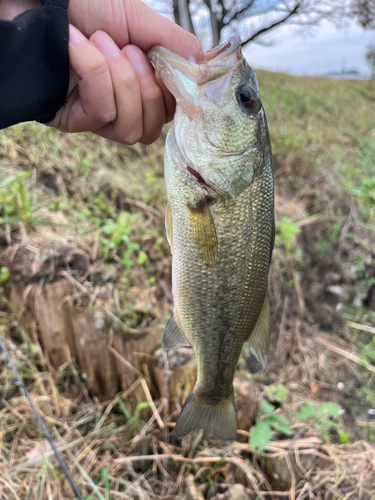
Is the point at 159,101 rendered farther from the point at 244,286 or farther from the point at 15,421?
the point at 15,421

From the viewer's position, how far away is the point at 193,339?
144cm

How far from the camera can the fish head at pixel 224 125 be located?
124 cm

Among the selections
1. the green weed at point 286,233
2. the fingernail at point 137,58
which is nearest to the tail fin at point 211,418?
the fingernail at point 137,58

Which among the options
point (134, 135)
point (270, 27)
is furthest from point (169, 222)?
point (270, 27)

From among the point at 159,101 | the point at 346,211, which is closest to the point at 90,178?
the point at 159,101

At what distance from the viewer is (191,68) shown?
1.17 m

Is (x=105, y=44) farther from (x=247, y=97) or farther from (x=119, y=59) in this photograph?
(x=247, y=97)

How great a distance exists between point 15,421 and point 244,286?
206 cm

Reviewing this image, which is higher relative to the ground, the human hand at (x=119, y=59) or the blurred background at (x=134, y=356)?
the human hand at (x=119, y=59)

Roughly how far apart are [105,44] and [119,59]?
0.07 metres

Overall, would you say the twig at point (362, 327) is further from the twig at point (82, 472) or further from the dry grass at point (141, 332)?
the twig at point (82, 472)

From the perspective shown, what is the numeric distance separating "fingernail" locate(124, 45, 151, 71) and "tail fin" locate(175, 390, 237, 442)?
1.52m

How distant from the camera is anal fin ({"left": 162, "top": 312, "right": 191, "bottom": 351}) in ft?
4.91

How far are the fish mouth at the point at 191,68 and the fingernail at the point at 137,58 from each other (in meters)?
0.05
